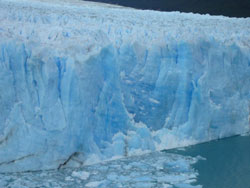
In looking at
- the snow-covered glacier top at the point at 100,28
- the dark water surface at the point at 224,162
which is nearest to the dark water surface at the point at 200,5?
the snow-covered glacier top at the point at 100,28

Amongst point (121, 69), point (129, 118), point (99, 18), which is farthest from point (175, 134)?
point (99, 18)

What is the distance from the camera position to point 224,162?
3701 mm

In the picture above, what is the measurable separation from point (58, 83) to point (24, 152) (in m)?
0.69

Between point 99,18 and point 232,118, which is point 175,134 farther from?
point 99,18

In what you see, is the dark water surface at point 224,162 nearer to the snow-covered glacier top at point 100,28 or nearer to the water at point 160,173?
the water at point 160,173

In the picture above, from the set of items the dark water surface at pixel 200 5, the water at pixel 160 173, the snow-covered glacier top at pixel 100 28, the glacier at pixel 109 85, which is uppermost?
the dark water surface at pixel 200 5

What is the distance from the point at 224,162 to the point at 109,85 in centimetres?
141

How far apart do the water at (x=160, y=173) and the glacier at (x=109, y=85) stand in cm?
14

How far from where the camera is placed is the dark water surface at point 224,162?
3.27 meters

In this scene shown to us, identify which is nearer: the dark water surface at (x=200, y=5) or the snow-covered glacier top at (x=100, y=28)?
the snow-covered glacier top at (x=100, y=28)

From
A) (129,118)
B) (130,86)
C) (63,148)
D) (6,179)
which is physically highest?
(130,86)

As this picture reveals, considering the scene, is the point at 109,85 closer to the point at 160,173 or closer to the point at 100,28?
the point at 100,28

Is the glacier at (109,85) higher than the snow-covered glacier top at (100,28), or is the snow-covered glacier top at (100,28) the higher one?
the snow-covered glacier top at (100,28)

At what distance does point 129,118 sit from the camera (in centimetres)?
368
